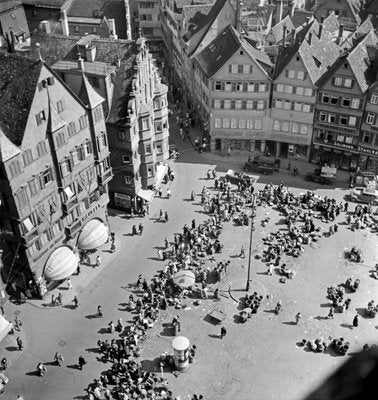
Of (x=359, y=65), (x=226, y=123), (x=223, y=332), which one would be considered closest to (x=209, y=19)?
(x=226, y=123)

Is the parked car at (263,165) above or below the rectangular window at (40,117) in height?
below

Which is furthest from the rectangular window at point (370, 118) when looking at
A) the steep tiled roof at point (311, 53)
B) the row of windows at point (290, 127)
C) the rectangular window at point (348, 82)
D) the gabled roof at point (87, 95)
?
the gabled roof at point (87, 95)

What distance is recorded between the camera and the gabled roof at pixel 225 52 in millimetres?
79562

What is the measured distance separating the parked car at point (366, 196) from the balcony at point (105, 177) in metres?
33.8

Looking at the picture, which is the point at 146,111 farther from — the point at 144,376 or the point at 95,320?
the point at 144,376

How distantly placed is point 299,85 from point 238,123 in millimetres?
11062

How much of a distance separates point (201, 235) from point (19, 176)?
24471 millimetres

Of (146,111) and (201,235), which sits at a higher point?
(146,111)

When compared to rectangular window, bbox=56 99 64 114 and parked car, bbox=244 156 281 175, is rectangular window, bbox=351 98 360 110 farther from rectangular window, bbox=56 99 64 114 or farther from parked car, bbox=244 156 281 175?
rectangular window, bbox=56 99 64 114

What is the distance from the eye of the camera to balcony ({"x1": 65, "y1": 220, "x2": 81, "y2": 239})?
61.0 meters

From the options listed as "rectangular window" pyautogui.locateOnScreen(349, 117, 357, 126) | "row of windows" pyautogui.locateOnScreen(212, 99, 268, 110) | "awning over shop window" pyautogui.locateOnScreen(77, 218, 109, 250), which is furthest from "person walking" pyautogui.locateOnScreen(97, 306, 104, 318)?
"rectangular window" pyautogui.locateOnScreen(349, 117, 357, 126)

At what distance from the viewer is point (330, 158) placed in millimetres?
82812

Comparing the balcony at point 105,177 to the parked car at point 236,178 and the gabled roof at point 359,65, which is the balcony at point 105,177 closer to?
the parked car at point 236,178

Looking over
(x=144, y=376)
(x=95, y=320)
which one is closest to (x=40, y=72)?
(x=95, y=320)
